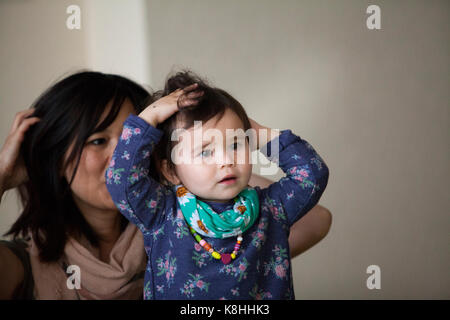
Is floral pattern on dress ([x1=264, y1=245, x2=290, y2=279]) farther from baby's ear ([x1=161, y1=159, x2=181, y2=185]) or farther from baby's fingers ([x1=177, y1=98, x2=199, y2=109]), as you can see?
baby's fingers ([x1=177, y1=98, x2=199, y2=109])

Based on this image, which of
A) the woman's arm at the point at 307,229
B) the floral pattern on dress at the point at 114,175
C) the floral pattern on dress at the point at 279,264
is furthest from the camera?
the woman's arm at the point at 307,229

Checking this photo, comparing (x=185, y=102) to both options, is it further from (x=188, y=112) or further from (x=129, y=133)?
(x=129, y=133)

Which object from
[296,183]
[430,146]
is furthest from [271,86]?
[296,183]

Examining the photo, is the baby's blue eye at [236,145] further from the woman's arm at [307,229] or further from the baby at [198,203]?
the woman's arm at [307,229]

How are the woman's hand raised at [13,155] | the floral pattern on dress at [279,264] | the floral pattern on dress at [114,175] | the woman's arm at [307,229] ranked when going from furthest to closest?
the woman's arm at [307,229]
the woman's hand raised at [13,155]
the floral pattern on dress at [279,264]
the floral pattern on dress at [114,175]

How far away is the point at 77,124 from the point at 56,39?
0.96 metres

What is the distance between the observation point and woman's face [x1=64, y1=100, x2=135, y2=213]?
1.10 m

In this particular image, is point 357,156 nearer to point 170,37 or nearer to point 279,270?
point 170,37

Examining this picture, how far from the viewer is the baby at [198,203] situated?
34.1 inches

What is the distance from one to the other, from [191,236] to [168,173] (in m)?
0.17

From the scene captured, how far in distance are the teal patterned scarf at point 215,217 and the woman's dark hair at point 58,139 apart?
35 cm

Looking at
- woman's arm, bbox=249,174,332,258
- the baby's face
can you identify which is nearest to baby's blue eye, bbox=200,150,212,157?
the baby's face

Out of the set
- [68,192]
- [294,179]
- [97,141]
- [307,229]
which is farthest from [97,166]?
[307,229]

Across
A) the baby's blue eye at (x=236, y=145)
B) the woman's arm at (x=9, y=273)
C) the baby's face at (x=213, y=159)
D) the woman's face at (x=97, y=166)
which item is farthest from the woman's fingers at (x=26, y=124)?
the baby's blue eye at (x=236, y=145)
